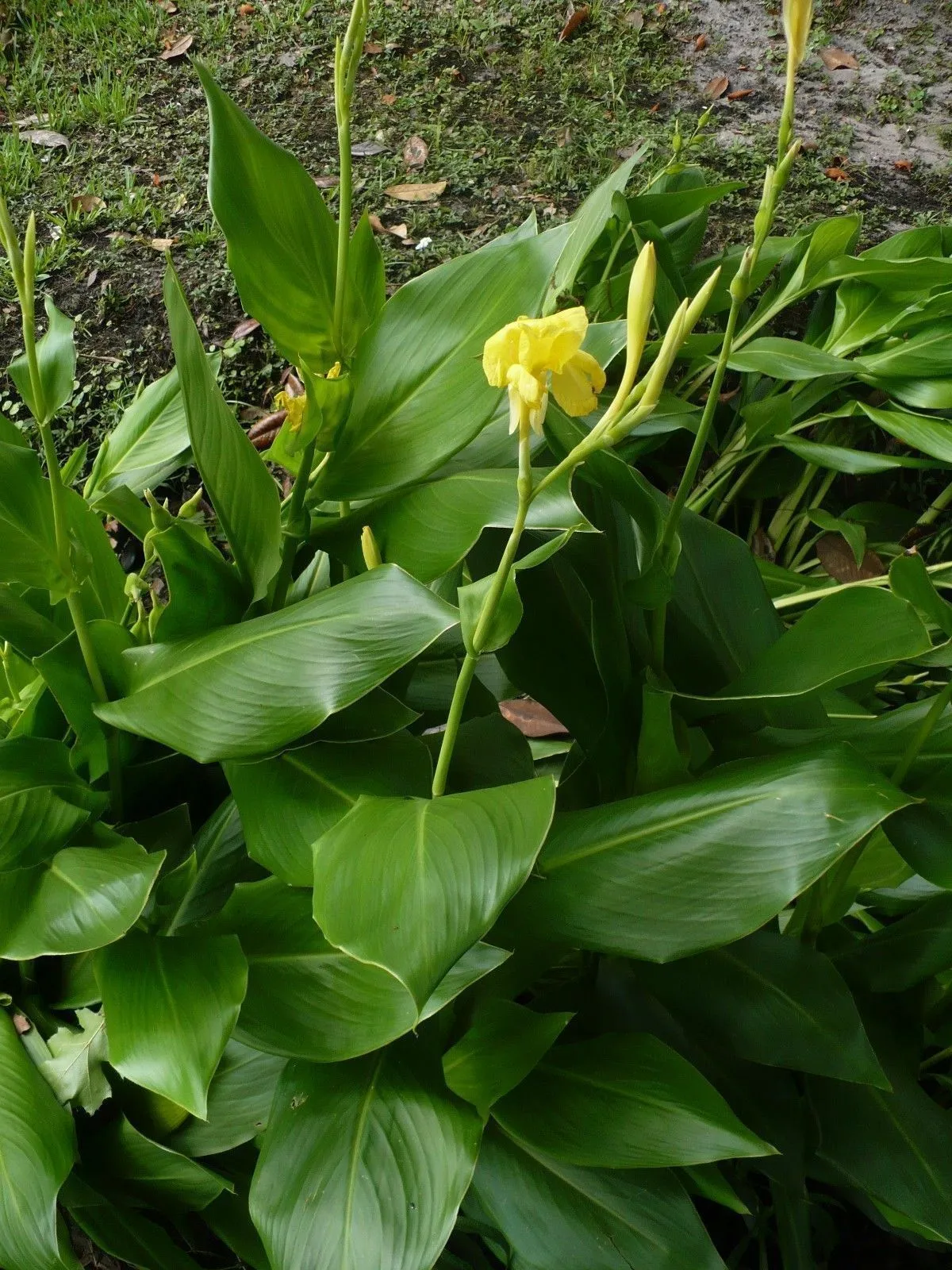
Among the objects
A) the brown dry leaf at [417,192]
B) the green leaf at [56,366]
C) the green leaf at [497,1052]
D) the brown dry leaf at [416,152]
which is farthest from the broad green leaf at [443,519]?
the brown dry leaf at [416,152]

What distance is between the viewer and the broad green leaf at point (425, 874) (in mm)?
517

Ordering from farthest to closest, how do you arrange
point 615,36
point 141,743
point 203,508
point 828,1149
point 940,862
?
point 615,36 < point 203,508 < point 141,743 < point 828,1149 < point 940,862

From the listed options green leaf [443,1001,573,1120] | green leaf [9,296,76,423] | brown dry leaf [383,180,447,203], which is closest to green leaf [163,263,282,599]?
green leaf [9,296,76,423]

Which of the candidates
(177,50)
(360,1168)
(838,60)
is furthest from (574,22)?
(360,1168)

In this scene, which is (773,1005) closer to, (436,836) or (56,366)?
(436,836)

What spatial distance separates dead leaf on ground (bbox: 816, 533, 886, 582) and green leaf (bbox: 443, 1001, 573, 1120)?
967mm

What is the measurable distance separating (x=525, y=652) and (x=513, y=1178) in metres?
0.41

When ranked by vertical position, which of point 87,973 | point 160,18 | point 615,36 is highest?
point 160,18

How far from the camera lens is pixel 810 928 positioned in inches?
31.8

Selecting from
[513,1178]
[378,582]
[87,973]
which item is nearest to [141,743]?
[87,973]

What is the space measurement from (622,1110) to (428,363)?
0.61 metres

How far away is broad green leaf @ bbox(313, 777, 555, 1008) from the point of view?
517 mm

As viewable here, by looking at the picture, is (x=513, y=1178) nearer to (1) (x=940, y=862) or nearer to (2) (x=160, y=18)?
(1) (x=940, y=862)

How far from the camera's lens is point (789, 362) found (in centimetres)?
118
